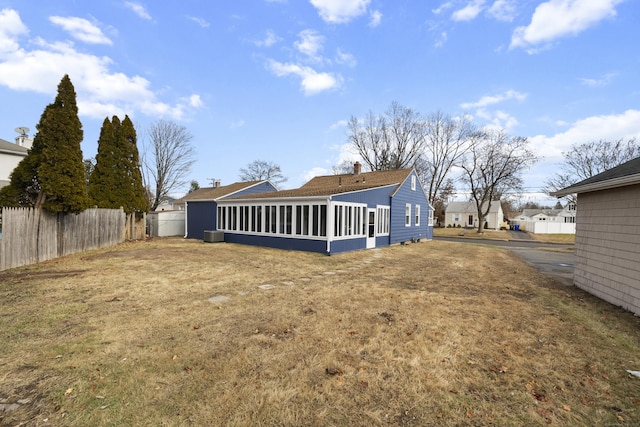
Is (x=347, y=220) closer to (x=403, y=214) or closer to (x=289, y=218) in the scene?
(x=289, y=218)

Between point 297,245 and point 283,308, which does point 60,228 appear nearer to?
point 297,245

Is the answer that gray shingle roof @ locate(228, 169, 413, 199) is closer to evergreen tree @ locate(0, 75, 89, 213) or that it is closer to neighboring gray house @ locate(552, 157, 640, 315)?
evergreen tree @ locate(0, 75, 89, 213)

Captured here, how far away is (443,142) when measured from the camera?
35031 millimetres

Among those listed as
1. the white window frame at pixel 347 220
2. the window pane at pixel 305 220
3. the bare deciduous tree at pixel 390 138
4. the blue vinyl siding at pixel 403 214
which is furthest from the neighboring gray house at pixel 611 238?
the bare deciduous tree at pixel 390 138

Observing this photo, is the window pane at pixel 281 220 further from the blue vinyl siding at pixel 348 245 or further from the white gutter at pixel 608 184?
the white gutter at pixel 608 184

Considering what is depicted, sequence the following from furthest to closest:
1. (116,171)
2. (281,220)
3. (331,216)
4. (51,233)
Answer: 1. (116,171)
2. (281,220)
3. (331,216)
4. (51,233)

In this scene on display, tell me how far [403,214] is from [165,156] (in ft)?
89.6

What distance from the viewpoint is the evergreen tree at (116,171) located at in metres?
15.1

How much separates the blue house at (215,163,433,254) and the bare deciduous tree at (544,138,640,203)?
55.6 feet

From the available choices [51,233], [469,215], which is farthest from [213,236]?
[469,215]

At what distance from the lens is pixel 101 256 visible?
10.7 meters

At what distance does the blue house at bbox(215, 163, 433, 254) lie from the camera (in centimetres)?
1268

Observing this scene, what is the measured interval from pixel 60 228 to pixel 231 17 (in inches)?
424

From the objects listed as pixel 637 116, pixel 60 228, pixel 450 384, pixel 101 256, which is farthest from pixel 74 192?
pixel 637 116
